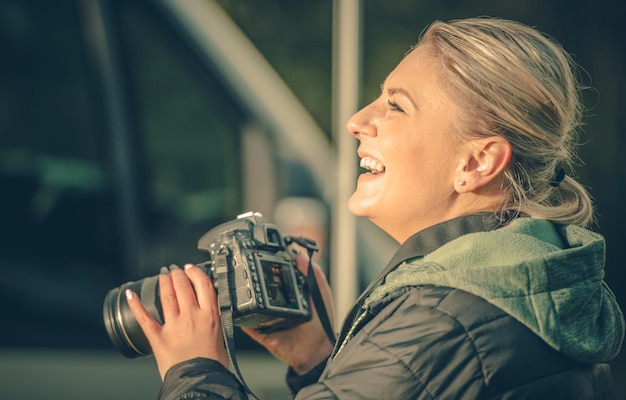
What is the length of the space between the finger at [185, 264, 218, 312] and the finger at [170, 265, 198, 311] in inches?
0.4

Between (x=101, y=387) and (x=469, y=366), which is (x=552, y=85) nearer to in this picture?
(x=469, y=366)

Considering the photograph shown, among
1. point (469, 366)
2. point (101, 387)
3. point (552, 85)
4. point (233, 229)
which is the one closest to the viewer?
point (469, 366)

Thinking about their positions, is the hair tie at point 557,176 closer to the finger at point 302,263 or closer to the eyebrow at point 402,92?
the eyebrow at point 402,92

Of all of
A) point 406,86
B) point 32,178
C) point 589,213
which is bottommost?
point 589,213

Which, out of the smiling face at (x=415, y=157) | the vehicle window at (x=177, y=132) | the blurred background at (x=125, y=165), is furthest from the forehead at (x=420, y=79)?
the vehicle window at (x=177, y=132)

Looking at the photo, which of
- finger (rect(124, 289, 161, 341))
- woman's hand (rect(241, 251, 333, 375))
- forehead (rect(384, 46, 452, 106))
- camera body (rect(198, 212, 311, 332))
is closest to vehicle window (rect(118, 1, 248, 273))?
woman's hand (rect(241, 251, 333, 375))

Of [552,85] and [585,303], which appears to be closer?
[585,303]

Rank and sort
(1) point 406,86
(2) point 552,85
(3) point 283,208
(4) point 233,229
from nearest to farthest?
1. (2) point 552,85
2. (1) point 406,86
3. (4) point 233,229
4. (3) point 283,208

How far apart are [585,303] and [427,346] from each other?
319 mm

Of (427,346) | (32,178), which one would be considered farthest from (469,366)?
(32,178)

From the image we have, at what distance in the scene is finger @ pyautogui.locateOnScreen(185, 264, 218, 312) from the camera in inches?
93.7

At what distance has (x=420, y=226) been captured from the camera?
2.34 meters

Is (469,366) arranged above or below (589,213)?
below

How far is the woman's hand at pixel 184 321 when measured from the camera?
7.58ft
